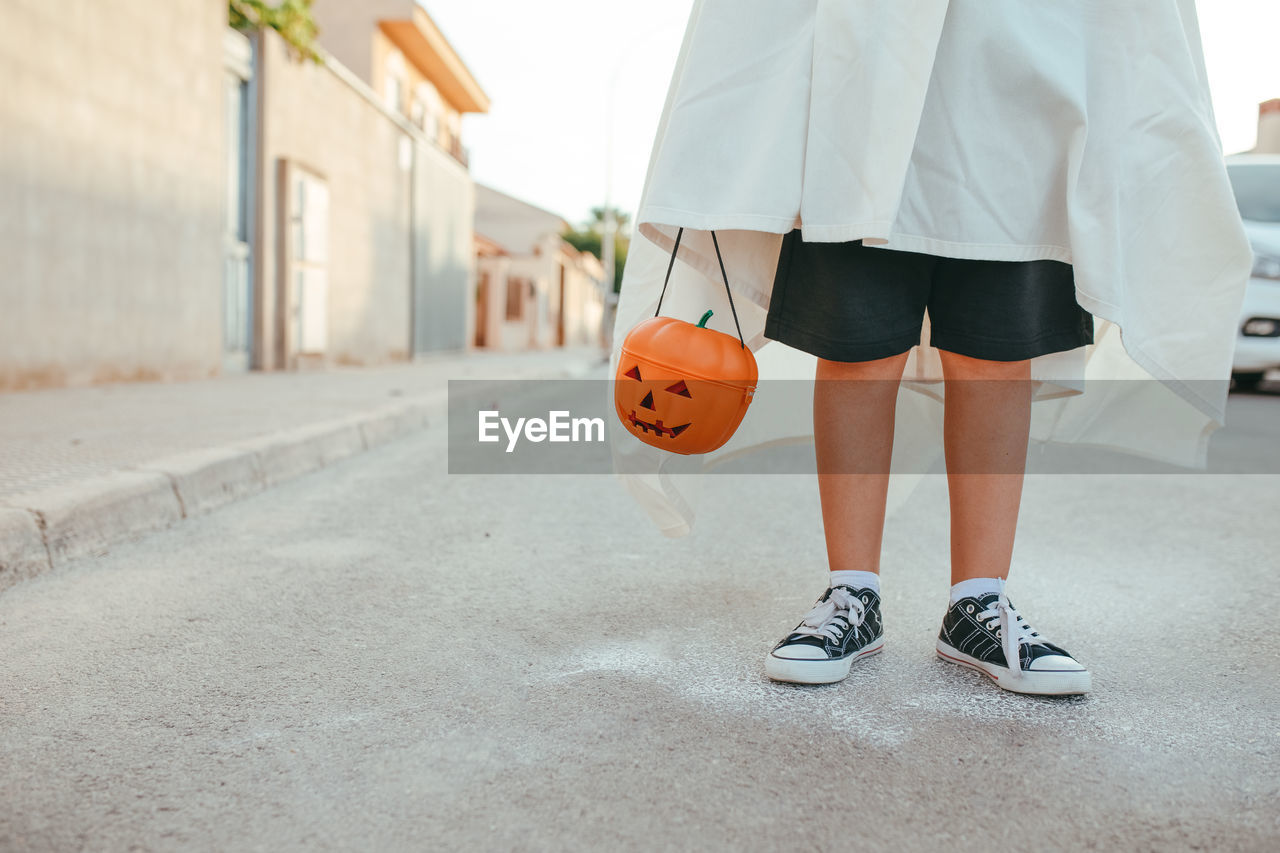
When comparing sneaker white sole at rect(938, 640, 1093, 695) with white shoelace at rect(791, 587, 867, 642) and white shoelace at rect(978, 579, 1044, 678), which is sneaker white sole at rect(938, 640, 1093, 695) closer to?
white shoelace at rect(978, 579, 1044, 678)

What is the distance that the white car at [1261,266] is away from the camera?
844 centimetres

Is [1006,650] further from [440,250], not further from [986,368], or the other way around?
[440,250]

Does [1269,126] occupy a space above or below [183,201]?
above

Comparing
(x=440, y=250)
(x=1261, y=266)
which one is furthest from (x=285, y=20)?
(x=1261, y=266)

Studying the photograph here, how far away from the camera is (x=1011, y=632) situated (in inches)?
73.2

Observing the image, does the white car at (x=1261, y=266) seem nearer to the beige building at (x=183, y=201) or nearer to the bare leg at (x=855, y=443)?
the bare leg at (x=855, y=443)

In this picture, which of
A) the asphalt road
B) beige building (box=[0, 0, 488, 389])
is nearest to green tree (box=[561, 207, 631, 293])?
beige building (box=[0, 0, 488, 389])

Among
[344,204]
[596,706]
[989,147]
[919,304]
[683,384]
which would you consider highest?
[344,204]

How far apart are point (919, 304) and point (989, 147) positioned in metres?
0.29

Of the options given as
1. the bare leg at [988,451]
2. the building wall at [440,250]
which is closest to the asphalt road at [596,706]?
the bare leg at [988,451]

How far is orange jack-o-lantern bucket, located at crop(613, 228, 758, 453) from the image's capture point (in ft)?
5.74

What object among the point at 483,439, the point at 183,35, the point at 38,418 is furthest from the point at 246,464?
the point at 183,35

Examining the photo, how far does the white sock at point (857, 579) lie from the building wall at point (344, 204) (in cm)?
977

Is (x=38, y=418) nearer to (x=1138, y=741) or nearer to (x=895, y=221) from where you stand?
(x=895, y=221)
